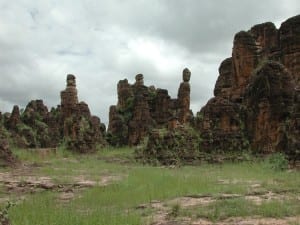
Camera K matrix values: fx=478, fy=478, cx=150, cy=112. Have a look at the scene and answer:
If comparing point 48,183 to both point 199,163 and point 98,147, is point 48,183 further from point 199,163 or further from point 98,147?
point 98,147

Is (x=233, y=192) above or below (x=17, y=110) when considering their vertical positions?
below

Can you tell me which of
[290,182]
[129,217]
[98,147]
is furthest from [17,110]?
[129,217]

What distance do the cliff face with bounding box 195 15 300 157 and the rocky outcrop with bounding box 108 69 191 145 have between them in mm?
15217

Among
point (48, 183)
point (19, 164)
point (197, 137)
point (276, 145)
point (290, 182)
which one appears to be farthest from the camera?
point (197, 137)

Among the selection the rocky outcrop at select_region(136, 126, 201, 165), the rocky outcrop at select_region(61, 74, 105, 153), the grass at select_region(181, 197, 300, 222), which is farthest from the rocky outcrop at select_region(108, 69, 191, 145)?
the grass at select_region(181, 197, 300, 222)

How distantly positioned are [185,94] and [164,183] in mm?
38806

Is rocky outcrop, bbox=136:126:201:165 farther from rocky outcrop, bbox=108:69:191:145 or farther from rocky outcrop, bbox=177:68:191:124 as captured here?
rocky outcrop, bbox=177:68:191:124

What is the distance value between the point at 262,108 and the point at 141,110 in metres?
23.0

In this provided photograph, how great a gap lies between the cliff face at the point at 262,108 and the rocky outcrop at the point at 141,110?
15.2 metres

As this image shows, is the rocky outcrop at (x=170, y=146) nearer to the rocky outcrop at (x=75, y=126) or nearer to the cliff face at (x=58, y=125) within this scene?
the rocky outcrop at (x=75, y=126)

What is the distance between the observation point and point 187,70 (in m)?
54.6

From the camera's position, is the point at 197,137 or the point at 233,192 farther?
the point at 197,137

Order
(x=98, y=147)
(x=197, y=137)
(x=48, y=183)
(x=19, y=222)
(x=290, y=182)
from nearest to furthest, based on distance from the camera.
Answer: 1. (x=19, y=222)
2. (x=290, y=182)
3. (x=48, y=183)
4. (x=197, y=137)
5. (x=98, y=147)

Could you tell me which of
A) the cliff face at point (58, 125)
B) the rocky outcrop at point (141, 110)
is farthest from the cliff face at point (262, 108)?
the rocky outcrop at point (141, 110)
